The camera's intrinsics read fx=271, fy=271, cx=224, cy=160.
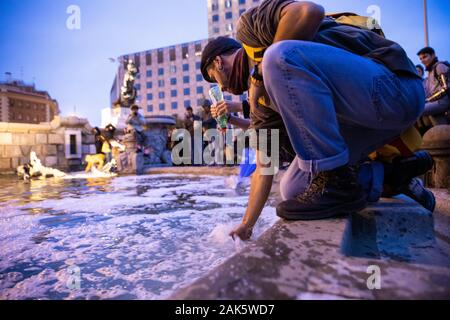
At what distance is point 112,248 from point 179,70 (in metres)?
52.8

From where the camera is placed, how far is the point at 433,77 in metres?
3.97

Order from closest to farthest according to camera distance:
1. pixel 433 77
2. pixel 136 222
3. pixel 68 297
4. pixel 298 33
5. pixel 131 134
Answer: pixel 68 297 → pixel 298 33 → pixel 136 222 → pixel 433 77 → pixel 131 134

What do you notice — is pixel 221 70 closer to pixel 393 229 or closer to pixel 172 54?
pixel 393 229

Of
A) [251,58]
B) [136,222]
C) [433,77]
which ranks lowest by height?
[136,222]

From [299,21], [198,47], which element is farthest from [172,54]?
[299,21]

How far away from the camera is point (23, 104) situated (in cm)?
5019

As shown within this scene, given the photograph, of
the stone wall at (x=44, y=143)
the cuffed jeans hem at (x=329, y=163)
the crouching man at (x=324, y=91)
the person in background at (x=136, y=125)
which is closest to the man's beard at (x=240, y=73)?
the crouching man at (x=324, y=91)

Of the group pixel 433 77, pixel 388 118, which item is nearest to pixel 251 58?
pixel 388 118

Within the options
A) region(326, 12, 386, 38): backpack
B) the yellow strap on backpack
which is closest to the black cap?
the yellow strap on backpack

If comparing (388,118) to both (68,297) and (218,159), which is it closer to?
(68,297)

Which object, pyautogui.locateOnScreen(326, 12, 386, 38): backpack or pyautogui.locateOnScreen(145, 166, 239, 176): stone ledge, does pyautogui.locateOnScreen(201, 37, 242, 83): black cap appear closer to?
pyautogui.locateOnScreen(326, 12, 386, 38): backpack

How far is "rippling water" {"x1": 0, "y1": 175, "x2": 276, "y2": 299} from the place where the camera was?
1.05m
